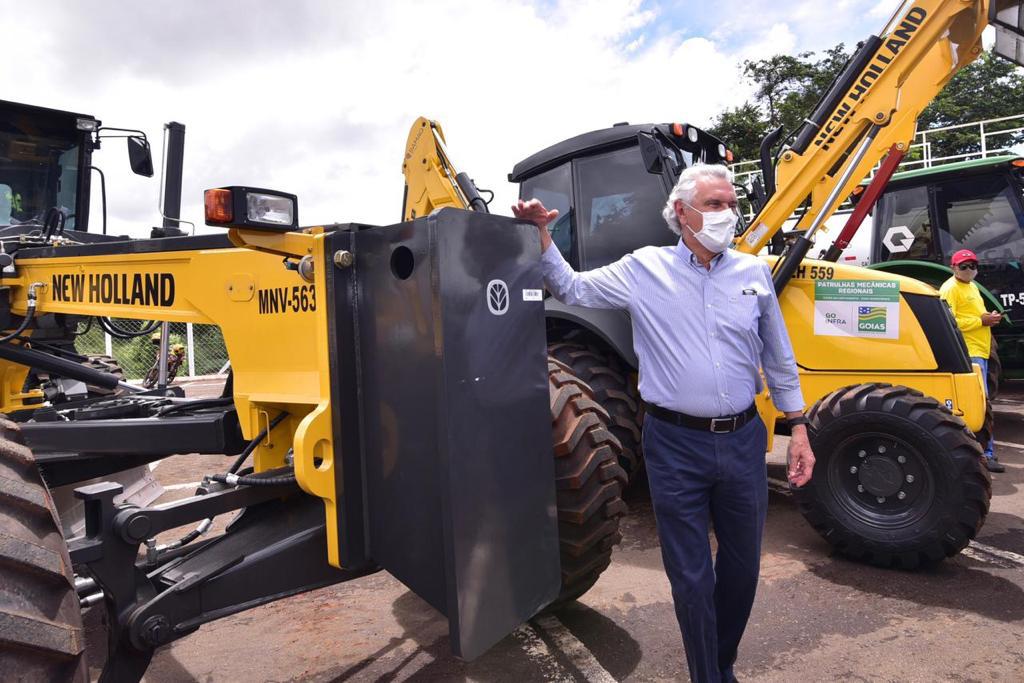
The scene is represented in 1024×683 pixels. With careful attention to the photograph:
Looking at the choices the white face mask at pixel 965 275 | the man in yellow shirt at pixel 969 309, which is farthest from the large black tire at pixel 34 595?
the white face mask at pixel 965 275

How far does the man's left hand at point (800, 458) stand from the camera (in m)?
2.58

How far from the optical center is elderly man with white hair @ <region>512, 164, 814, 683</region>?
2.40 metres

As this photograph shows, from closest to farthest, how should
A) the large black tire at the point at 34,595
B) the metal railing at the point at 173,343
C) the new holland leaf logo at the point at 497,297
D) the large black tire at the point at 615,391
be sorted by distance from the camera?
the large black tire at the point at 34,595 → the new holland leaf logo at the point at 497,297 → the large black tire at the point at 615,391 → the metal railing at the point at 173,343

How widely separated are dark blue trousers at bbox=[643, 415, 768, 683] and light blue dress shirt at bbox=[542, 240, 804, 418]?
0.12 metres

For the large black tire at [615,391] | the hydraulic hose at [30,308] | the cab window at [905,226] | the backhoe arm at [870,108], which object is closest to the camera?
the hydraulic hose at [30,308]

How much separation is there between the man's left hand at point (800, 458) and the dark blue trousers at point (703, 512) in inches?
6.8

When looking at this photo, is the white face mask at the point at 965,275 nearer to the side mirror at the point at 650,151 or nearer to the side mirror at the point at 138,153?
the side mirror at the point at 650,151

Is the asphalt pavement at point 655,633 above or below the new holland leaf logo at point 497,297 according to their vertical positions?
below

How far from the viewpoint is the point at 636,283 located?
259 centimetres

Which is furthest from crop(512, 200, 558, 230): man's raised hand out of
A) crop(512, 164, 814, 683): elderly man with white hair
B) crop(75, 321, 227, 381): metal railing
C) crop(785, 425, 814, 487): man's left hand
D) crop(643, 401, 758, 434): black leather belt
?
crop(75, 321, 227, 381): metal railing

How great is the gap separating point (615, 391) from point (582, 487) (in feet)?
6.19

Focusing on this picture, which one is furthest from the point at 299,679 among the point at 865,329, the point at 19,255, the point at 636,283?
the point at 865,329

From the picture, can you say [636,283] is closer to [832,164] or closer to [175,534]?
[832,164]

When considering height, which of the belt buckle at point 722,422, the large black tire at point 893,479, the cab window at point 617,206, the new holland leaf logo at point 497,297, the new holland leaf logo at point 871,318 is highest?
the cab window at point 617,206
